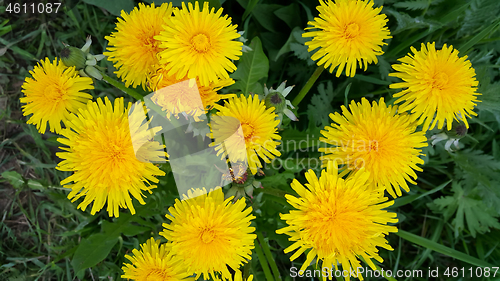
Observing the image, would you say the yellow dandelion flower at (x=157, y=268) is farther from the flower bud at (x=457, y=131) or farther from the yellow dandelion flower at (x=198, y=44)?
the flower bud at (x=457, y=131)

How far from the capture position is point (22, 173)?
93.4 inches

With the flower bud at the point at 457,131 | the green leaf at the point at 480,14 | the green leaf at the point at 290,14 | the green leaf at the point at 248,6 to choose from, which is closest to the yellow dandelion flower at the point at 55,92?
the green leaf at the point at 248,6

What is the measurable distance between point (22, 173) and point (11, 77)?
2.41ft

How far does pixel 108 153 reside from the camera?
4.48ft

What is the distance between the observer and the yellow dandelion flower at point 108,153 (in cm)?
137

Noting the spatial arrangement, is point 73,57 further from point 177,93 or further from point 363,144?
point 363,144

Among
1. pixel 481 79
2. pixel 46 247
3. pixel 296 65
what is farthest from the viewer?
pixel 46 247

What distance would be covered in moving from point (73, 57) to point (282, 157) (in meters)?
1.32

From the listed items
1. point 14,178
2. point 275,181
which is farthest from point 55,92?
point 275,181

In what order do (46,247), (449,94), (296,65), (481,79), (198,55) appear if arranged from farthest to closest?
(46,247) < (296,65) < (481,79) < (449,94) < (198,55)

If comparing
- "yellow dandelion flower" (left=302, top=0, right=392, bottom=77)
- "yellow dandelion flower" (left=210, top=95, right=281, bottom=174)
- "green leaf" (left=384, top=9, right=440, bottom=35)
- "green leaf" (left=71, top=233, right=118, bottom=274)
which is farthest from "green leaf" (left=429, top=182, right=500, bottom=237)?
"green leaf" (left=71, top=233, right=118, bottom=274)

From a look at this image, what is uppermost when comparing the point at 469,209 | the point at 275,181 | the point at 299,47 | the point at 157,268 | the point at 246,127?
the point at 299,47

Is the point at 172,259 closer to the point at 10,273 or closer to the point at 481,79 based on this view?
the point at 10,273

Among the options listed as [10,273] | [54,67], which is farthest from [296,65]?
[10,273]
